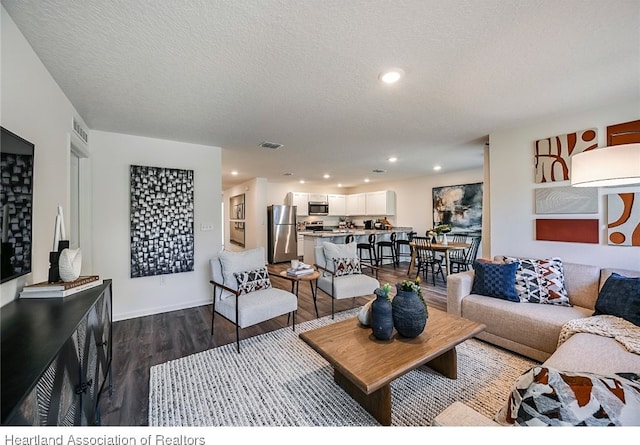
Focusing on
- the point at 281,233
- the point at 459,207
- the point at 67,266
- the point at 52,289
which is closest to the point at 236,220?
the point at 281,233

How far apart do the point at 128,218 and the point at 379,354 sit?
11.5 ft

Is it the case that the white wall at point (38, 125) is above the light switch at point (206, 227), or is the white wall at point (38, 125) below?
above

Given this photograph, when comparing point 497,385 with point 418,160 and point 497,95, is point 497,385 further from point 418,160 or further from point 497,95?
point 418,160

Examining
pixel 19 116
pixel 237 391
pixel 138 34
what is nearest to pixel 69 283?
pixel 19 116

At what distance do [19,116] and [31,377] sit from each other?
1565 millimetres

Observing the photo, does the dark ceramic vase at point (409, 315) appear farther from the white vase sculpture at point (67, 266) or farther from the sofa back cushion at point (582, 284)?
the white vase sculpture at point (67, 266)

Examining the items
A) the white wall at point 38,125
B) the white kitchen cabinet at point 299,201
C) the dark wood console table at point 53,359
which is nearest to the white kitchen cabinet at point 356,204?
the white kitchen cabinet at point 299,201

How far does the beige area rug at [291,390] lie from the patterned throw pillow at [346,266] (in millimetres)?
1320

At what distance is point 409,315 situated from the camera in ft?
6.06

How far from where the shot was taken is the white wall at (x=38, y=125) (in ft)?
4.71

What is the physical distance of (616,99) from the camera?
8.20 ft

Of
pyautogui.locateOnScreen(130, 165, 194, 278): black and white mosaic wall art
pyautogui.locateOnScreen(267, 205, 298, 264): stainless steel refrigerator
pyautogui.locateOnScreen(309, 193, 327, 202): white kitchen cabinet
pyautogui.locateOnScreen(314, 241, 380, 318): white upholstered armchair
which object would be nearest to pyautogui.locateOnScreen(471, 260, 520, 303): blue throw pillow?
pyautogui.locateOnScreen(314, 241, 380, 318): white upholstered armchair

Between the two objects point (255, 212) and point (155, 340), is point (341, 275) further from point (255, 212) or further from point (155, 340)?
point (255, 212)

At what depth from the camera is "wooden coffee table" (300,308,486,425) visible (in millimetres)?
1504
